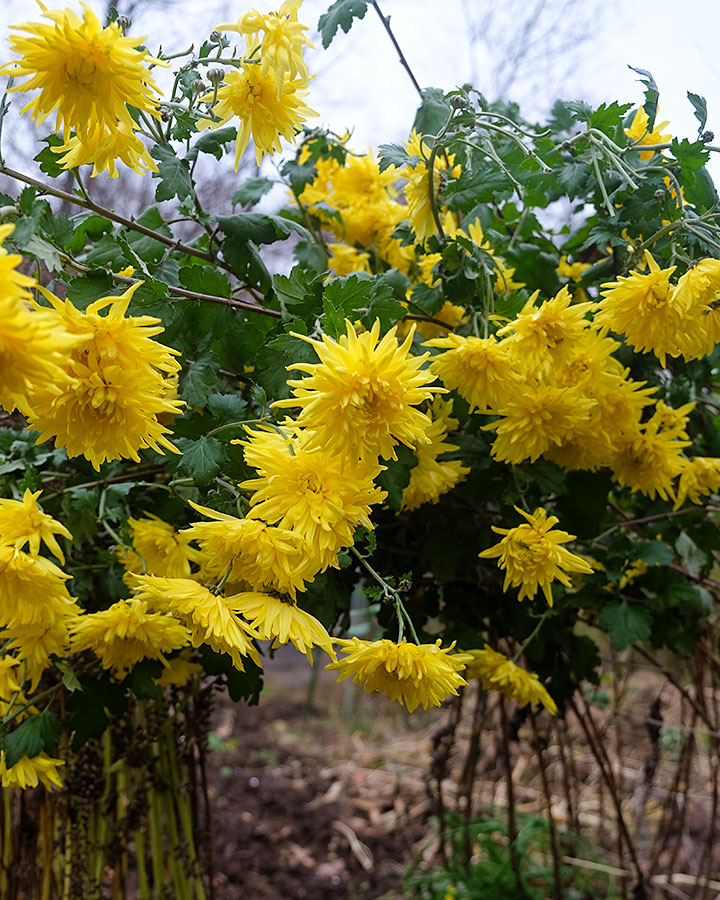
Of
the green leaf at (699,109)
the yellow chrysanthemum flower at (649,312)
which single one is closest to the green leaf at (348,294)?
the yellow chrysanthemum flower at (649,312)

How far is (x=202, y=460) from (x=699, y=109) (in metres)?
0.69

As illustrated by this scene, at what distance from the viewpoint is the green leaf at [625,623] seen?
3.27 feet

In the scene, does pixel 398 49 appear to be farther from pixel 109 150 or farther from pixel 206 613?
pixel 206 613

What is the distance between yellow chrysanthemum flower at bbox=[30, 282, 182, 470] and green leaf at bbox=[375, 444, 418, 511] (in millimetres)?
240

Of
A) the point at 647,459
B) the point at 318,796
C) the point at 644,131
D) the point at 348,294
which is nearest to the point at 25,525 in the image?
the point at 348,294

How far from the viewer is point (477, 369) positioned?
0.71 meters

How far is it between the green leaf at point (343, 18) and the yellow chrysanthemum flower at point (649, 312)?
51 cm

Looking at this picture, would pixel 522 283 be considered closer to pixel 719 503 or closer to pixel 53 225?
pixel 719 503

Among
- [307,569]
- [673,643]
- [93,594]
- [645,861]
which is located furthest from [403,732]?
[307,569]

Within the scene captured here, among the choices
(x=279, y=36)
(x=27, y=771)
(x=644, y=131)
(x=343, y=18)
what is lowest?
(x=27, y=771)

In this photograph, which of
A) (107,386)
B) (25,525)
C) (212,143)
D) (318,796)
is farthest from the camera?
(318,796)

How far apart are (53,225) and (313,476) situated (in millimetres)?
355

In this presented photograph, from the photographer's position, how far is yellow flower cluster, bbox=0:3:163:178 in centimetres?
54

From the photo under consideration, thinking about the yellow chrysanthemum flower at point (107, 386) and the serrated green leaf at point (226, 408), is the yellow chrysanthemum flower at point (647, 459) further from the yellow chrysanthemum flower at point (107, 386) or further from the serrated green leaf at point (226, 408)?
the yellow chrysanthemum flower at point (107, 386)
